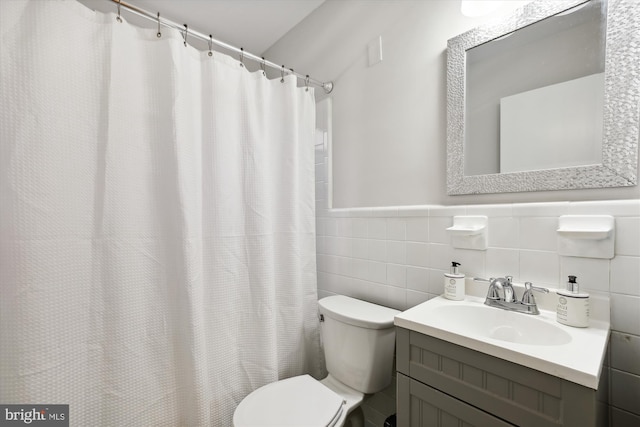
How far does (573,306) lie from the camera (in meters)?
0.78

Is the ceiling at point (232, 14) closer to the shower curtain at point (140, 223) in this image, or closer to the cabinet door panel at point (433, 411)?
the shower curtain at point (140, 223)

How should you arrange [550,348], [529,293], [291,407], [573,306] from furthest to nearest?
[291,407] → [529,293] → [573,306] → [550,348]

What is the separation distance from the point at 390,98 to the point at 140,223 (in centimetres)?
127

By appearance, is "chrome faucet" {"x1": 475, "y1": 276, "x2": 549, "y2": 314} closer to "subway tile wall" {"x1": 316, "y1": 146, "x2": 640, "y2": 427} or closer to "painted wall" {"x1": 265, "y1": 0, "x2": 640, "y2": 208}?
"subway tile wall" {"x1": 316, "y1": 146, "x2": 640, "y2": 427}

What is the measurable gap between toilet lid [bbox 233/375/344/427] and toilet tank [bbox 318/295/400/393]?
0.14 metres

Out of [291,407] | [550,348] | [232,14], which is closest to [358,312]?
[291,407]

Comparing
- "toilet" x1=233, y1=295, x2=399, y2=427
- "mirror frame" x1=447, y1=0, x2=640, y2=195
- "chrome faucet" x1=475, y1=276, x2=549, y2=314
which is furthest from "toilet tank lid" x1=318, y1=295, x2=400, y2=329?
"mirror frame" x1=447, y1=0, x2=640, y2=195

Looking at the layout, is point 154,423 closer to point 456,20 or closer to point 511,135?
point 511,135

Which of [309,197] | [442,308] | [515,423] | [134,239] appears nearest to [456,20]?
[309,197]

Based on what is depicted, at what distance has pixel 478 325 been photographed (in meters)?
0.95

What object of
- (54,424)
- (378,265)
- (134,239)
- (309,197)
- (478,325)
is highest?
(309,197)

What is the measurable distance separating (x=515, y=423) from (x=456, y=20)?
55.0 inches
